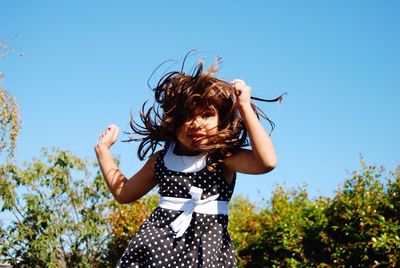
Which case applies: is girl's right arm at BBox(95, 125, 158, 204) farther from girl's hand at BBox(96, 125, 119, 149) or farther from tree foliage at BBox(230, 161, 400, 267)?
tree foliage at BBox(230, 161, 400, 267)

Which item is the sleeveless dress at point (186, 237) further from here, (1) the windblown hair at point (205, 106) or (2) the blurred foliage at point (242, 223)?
(2) the blurred foliage at point (242, 223)

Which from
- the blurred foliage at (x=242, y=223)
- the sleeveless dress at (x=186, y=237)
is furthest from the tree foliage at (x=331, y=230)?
the sleeveless dress at (x=186, y=237)

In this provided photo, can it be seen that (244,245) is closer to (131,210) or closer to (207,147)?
(131,210)

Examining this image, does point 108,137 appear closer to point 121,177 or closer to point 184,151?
point 121,177

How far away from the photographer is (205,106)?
2496mm

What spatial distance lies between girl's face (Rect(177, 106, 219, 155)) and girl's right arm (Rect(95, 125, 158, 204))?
25 cm

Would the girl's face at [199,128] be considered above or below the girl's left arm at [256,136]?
above

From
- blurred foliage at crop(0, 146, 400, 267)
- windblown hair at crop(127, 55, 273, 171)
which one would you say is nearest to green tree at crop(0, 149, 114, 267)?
blurred foliage at crop(0, 146, 400, 267)

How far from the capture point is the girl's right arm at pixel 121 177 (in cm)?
270

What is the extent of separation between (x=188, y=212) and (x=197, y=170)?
186mm

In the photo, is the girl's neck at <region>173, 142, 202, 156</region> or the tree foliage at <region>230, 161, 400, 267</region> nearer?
the girl's neck at <region>173, 142, 202, 156</region>

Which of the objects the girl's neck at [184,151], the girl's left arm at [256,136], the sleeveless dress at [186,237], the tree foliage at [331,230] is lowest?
the sleeveless dress at [186,237]

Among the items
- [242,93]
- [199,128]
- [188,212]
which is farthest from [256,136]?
[188,212]

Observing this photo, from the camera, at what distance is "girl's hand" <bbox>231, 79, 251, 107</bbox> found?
222cm
